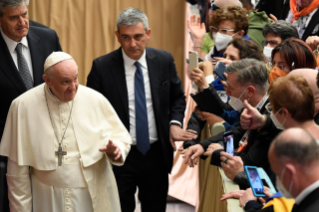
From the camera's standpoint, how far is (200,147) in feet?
11.7

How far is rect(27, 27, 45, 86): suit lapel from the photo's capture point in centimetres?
367

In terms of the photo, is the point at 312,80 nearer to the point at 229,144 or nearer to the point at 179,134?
the point at 229,144

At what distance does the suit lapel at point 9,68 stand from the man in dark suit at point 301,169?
247 cm

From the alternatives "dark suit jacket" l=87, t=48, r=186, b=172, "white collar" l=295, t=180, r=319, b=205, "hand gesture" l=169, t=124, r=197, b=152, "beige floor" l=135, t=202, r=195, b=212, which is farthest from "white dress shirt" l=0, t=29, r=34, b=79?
"white collar" l=295, t=180, r=319, b=205

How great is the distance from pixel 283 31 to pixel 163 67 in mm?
1143

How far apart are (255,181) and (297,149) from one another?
777 millimetres

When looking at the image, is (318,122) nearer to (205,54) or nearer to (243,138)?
(243,138)

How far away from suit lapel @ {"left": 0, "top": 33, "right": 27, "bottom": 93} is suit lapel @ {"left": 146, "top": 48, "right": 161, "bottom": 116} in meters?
1.15

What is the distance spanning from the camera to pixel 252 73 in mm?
3205

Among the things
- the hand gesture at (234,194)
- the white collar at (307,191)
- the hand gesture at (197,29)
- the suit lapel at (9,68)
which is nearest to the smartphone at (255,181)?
the hand gesture at (234,194)

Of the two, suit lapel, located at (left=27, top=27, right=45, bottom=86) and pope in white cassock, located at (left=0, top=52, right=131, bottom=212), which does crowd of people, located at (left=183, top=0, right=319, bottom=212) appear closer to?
pope in white cassock, located at (left=0, top=52, right=131, bottom=212)

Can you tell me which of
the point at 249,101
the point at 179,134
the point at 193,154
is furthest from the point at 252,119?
the point at 179,134

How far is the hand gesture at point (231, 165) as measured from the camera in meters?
2.79

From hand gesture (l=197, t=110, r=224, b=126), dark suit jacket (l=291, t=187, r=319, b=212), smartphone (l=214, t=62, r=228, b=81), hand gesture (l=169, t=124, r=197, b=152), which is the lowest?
hand gesture (l=169, t=124, r=197, b=152)
